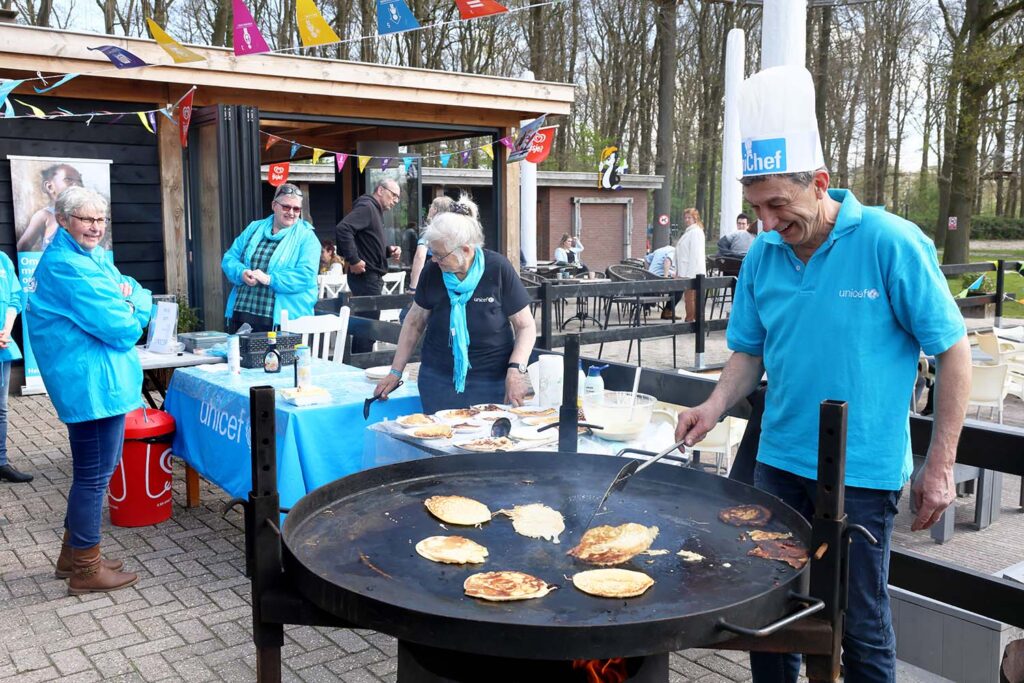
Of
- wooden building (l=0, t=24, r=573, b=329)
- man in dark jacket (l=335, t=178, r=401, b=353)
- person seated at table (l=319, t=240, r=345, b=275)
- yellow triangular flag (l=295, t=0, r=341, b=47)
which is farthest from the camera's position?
person seated at table (l=319, t=240, r=345, b=275)

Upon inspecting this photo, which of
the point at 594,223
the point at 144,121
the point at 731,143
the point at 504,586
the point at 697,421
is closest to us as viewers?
the point at 504,586

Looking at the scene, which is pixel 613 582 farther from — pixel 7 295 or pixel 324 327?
pixel 7 295

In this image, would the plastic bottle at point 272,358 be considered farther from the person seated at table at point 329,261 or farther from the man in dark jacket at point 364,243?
the person seated at table at point 329,261

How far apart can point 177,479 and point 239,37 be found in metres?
3.48

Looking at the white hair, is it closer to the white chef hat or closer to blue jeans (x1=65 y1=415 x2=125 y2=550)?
blue jeans (x1=65 y1=415 x2=125 y2=550)

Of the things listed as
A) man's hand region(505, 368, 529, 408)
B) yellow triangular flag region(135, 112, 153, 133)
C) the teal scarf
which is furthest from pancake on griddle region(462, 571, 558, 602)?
yellow triangular flag region(135, 112, 153, 133)

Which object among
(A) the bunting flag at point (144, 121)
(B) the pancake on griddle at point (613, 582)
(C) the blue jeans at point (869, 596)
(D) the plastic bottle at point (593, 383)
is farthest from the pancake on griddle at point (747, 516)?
Result: (A) the bunting flag at point (144, 121)

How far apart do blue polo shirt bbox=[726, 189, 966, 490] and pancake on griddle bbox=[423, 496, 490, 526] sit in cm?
87

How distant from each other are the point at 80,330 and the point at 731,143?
44.7ft

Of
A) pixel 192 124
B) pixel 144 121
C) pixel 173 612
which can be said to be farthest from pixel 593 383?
pixel 192 124

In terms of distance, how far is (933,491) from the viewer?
2209 millimetres

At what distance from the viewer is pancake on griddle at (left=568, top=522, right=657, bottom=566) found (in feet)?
6.40

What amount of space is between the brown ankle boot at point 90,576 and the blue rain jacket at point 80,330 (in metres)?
0.69

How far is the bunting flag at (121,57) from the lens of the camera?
7742mm
